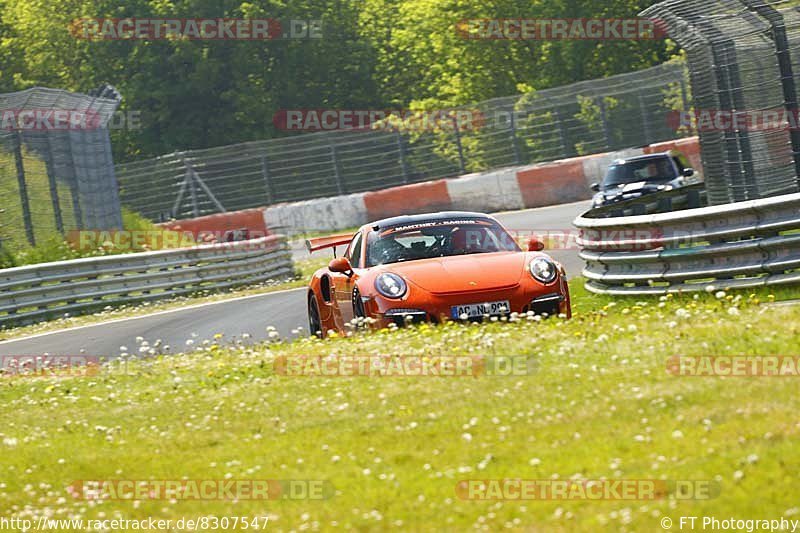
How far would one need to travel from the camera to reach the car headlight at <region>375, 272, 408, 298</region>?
465 inches

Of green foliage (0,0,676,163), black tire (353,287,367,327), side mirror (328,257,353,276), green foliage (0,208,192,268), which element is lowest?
black tire (353,287,367,327)

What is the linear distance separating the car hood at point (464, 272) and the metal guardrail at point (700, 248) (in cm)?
175

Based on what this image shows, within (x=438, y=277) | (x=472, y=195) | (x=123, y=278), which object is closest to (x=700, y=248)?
(x=438, y=277)

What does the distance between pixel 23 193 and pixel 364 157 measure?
41.0ft

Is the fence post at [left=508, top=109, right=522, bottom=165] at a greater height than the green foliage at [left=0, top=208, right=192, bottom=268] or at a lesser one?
greater

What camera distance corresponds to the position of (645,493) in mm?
6059

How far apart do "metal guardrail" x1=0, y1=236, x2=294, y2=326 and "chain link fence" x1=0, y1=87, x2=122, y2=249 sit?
2074mm

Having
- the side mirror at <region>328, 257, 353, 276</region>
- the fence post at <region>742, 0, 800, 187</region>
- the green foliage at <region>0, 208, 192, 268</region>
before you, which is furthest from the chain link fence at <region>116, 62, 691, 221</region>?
the side mirror at <region>328, 257, 353, 276</region>

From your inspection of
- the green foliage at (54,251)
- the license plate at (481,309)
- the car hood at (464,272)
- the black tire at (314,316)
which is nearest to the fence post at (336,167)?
the green foliage at (54,251)

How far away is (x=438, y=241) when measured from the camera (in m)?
13.1

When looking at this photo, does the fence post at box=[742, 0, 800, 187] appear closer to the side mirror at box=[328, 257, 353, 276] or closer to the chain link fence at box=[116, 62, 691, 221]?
the side mirror at box=[328, 257, 353, 276]

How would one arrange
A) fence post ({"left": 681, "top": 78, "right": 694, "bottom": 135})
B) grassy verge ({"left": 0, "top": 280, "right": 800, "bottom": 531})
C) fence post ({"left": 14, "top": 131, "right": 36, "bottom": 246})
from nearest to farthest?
grassy verge ({"left": 0, "top": 280, "right": 800, "bottom": 531}), fence post ({"left": 14, "top": 131, "right": 36, "bottom": 246}), fence post ({"left": 681, "top": 78, "right": 694, "bottom": 135})

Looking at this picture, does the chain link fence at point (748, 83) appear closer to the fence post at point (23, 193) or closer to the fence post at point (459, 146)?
the fence post at point (23, 193)

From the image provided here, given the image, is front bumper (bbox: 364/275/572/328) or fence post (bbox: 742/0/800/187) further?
fence post (bbox: 742/0/800/187)
